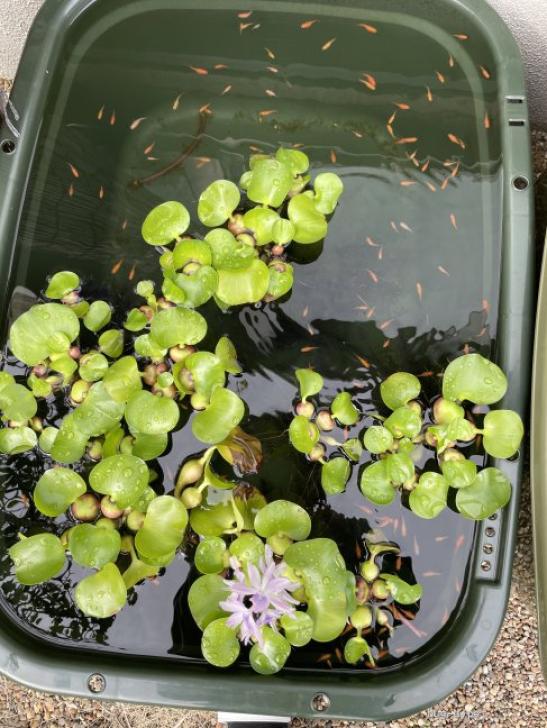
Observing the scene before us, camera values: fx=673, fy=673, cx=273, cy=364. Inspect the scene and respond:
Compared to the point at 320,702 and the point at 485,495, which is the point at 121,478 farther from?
the point at 485,495

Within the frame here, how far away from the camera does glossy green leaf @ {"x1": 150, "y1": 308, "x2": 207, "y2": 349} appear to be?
1243mm

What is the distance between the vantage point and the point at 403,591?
4.10 ft

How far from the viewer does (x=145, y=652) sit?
1276 mm

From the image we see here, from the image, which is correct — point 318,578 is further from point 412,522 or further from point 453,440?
point 453,440

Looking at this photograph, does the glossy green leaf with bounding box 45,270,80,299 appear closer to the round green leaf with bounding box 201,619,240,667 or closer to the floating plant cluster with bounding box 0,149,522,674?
the floating plant cluster with bounding box 0,149,522,674

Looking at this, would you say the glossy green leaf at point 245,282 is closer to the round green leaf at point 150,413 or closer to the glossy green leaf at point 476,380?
the round green leaf at point 150,413

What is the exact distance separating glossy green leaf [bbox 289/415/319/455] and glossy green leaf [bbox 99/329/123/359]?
A: 0.38m

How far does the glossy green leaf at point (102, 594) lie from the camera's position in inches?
45.9

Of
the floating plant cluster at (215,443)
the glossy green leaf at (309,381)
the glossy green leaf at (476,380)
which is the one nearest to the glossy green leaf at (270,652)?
the floating plant cluster at (215,443)

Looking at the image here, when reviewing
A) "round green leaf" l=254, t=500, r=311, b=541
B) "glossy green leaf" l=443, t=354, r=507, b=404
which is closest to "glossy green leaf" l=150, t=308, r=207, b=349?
"round green leaf" l=254, t=500, r=311, b=541

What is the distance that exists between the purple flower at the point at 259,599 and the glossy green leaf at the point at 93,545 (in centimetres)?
23

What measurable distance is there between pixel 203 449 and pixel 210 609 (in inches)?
12.1

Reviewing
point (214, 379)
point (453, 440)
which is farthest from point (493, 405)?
point (214, 379)

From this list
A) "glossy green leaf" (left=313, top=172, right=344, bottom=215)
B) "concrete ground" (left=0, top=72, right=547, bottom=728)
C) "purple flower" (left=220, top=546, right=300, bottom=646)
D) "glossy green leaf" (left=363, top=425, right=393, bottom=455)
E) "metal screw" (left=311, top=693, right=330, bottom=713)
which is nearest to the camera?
"purple flower" (left=220, top=546, right=300, bottom=646)
